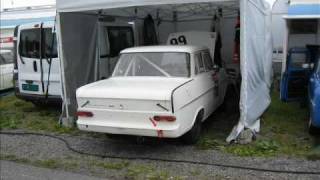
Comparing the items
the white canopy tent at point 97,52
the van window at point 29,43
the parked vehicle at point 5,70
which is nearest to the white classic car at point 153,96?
the white canopy tent at point 97,52

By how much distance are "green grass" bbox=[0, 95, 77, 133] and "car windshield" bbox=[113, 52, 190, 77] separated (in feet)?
5.94

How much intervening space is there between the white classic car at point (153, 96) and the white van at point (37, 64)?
98.4 inches

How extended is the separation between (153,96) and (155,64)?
148 centimetres

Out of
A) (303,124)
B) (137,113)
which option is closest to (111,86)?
(137,113)

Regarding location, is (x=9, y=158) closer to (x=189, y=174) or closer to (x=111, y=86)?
(x=111, y=86)

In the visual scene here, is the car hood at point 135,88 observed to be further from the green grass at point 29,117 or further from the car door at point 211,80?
the green grass at point 29,117

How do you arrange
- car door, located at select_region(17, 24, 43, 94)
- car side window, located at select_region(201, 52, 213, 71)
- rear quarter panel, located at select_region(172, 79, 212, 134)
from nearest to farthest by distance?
rear quarter panel, located at select_region(172, 79, 212, 134) → car side window, located at select_region(201, 52, 213, 71) → car door, located at select_region(17, 24, 43, 94)

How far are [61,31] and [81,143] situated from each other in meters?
2.40

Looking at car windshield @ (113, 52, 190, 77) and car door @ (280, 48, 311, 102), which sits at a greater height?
car windshield @ (113, 52, 190, 77)

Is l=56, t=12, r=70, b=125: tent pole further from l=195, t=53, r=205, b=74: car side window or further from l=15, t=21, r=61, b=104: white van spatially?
l=195, t=53, r=205, b=74: car side window

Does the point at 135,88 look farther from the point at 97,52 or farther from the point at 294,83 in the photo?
the point at 294,83

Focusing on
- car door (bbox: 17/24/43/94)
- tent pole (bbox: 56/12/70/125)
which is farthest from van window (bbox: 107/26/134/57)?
tent pole (bbox: 56/12/70/125)

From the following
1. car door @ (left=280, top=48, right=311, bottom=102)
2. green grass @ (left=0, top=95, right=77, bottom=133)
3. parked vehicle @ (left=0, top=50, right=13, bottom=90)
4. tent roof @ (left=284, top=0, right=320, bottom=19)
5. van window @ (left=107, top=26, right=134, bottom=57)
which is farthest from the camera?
parked vehicle @ (left=0, top=50, right=13, bottom=90)

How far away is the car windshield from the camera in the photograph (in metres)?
7.98
